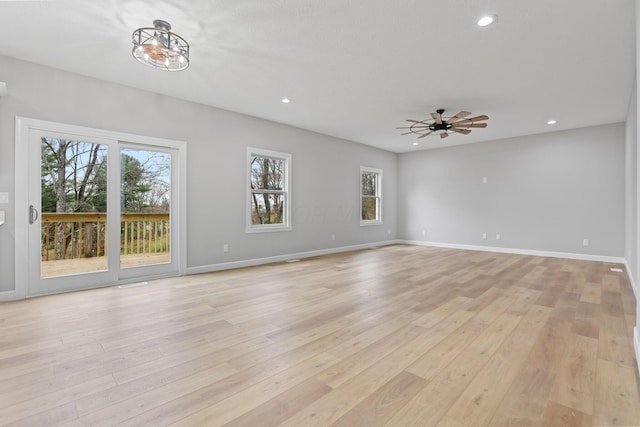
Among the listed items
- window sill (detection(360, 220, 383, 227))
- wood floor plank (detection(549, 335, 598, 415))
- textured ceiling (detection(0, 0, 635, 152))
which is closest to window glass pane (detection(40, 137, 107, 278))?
textured ceiling (detection(0, 0, 635, 152))

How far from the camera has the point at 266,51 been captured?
3262 mm

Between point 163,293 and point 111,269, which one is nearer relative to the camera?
point 163,293

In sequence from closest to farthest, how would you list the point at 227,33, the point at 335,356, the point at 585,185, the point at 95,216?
the point at 335,356 < the point at 227,33 < the point at 95,216 < the point at 585,185

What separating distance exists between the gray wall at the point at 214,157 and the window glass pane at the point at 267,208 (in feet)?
0.89

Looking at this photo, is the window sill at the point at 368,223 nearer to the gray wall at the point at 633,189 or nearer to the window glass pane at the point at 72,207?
the gray wall at the point at 633,189

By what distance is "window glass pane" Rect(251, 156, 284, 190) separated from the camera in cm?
574

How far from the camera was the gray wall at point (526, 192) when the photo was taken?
599 centimetres

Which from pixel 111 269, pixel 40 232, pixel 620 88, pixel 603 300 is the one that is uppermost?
pixel 620 88

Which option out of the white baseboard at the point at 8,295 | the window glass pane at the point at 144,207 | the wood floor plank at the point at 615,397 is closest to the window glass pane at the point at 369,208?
the window glass pane at the point at 144,207

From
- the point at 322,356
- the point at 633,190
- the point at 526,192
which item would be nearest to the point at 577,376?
the point at 322,356

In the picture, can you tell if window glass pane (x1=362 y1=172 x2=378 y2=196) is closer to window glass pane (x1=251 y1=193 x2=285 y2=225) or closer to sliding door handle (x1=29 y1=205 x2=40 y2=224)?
window glass pane (x1=251 y1=193 x2=285 y2=225)

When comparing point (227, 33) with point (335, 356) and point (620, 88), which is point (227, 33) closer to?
point (335, 356)

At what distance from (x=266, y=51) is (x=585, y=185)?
6692 mm

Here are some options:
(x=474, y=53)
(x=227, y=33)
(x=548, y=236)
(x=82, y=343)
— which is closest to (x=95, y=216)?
(x=82, y=343)
